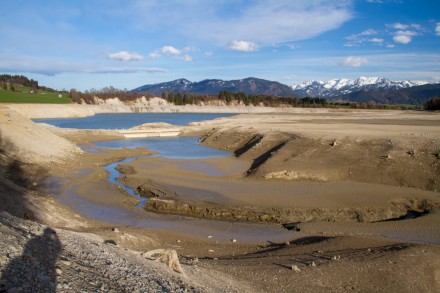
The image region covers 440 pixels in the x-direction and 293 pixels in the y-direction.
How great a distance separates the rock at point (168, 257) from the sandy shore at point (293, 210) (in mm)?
1123

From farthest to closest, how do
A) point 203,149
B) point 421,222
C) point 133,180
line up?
1. point 203,149
2. point 133,180
3. point 421,222

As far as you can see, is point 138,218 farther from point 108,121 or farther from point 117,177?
point 108,121

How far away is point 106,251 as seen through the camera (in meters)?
9.67

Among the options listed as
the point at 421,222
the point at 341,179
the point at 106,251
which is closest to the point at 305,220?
the point at 421,222

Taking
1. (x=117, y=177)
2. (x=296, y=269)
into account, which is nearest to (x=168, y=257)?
(x=296, y=269)

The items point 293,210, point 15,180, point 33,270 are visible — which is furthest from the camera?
point 15,180

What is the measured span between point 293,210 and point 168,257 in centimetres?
948

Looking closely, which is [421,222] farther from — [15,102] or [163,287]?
[15,102]

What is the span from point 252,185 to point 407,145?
11858 mm

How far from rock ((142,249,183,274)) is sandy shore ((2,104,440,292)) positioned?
1.12 meters

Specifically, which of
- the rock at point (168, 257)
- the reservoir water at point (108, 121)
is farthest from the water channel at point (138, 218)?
the reservoir water at point (108, 121)

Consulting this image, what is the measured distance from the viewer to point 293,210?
59.0 ft

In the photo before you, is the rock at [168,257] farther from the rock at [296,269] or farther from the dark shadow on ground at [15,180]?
the dark shadow on ground at [15,180]

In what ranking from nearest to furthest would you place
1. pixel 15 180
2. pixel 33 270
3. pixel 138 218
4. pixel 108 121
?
pixel 33 270
pixel 138 218
pixel 15 180
pixel 108 121
